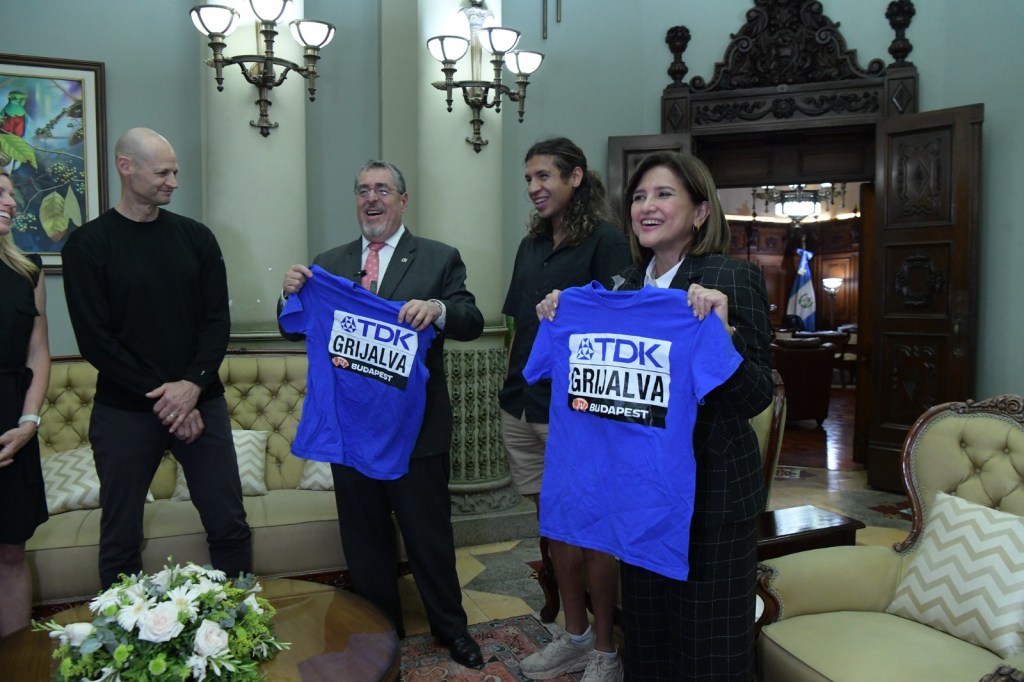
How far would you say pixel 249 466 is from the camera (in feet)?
10.8

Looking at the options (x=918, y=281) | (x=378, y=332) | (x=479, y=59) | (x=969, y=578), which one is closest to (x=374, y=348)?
(x=378, y=332)

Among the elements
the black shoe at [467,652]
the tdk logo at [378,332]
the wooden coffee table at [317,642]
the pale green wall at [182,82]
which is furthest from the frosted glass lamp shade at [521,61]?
the wooden coffee table at [317,642]

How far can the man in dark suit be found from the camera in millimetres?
2529

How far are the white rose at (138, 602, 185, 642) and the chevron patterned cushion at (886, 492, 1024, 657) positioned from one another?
1.79 m

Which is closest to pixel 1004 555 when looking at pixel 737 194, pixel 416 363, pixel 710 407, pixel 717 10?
pixel 710 407

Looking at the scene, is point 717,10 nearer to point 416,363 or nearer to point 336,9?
point 336,9

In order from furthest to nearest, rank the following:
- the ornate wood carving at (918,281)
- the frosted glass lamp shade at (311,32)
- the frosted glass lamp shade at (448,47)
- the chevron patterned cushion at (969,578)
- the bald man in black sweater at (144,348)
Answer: the ornate wood carving at (918,281), the frosted glass lamp shade at (448,47), the frosted glass lamp shade at (311,32), the bald man in black sweater at (144,348), the chevron patterned cushion at (969,578)

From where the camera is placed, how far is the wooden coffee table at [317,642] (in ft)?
5.87

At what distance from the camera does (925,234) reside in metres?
5.09

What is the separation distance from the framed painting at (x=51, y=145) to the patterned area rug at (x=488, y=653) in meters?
2.71

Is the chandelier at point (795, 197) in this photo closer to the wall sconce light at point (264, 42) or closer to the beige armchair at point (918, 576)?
the wall sconce light at point (264, 42)

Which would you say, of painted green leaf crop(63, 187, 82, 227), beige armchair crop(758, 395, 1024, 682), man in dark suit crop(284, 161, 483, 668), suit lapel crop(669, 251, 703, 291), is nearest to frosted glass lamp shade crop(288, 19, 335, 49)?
painted green leaf crop(63, 187, 82, 227)

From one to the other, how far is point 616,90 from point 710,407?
4.12 m

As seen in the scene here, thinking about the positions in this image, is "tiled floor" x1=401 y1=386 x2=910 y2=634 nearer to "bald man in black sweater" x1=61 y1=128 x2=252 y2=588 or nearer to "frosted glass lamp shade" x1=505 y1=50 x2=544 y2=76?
"bald man in black sweater" x1=61 y1=128 x2=252 y2=588
